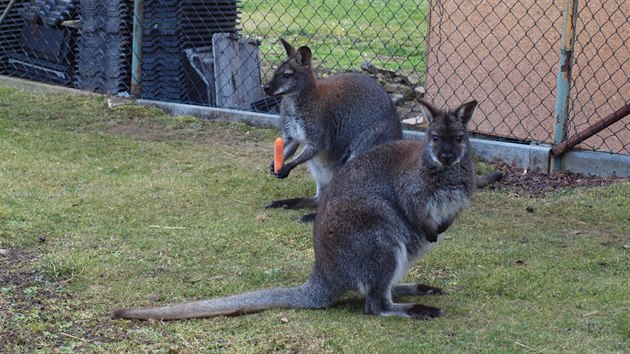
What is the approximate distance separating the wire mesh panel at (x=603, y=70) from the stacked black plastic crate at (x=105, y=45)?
3722mm

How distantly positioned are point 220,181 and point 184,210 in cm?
68

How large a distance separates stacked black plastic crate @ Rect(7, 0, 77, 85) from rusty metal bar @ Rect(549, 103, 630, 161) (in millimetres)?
4322

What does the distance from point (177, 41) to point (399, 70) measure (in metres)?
2.43

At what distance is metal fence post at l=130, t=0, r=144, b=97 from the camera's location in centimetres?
809


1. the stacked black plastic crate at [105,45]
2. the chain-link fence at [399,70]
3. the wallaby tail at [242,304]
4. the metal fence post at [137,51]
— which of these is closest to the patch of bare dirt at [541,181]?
the chain-link fence at [399,70]

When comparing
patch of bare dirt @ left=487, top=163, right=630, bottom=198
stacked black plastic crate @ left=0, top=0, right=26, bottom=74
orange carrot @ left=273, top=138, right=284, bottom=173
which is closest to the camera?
orange carrot @ left=273, top=138, right=284, bottom=173

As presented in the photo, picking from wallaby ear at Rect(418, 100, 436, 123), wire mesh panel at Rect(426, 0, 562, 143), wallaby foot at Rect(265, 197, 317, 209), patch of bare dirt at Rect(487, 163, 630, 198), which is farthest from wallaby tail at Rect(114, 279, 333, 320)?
wire mesh panel at Rect(426, 0, 562, 143)

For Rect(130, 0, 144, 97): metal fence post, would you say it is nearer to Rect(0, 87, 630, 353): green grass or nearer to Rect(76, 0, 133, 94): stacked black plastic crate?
Rect(76, 0, 133, 94): stacked black plastic crate

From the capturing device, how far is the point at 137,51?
818 cm

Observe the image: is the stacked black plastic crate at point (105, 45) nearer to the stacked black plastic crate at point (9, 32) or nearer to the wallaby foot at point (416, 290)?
the stacked black plastic crate at point (9, 32)

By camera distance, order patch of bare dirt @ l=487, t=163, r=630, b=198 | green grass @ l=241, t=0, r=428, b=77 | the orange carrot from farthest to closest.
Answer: green grass @ l=241, t=0, r=428, b=77 < patch of bare dirt @ l=487, t=163, r=630, b=198 < the orange carrot

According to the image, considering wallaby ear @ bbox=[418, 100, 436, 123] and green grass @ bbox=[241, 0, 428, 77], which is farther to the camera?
green grass @ bbox=[241, 0, 428, 77]

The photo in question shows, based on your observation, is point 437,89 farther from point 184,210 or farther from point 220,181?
point 184,210

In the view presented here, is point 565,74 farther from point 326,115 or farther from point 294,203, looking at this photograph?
point 294,203
